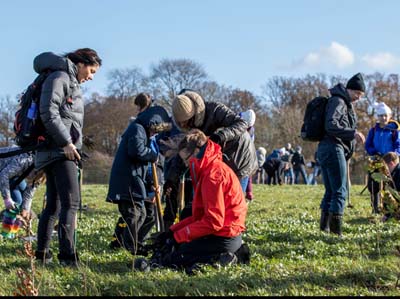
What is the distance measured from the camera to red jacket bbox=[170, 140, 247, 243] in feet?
18.8

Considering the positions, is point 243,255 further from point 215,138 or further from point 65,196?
point 65,196

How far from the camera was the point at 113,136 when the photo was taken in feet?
220

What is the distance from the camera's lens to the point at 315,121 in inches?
333

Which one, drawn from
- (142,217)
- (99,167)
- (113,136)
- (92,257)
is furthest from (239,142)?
(113,136)

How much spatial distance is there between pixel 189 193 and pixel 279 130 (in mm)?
45622

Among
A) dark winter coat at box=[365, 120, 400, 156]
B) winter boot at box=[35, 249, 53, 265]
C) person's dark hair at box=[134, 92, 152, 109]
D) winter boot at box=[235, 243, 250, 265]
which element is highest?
person's dark hair at box=[134, 92, 152, 109]

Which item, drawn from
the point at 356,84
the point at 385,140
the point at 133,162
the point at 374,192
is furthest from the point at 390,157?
the point at 133,162

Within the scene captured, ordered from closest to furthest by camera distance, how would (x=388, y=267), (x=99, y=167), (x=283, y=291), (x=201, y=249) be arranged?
(x=283, y=291) → (x=388, y=267) → (x=201, y=249) → (x=99, y=167)

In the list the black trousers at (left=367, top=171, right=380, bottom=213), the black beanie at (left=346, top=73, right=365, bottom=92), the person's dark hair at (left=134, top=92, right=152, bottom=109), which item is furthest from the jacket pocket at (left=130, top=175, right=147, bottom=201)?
the black trousers at (left=367, top=171, right=380, bottom=213)

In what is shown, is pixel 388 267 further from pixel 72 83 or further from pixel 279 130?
pixel 279 130

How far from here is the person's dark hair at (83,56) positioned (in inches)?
256

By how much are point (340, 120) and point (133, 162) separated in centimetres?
278

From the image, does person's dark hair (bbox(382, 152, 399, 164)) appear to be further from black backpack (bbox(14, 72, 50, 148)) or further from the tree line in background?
the tree line in background

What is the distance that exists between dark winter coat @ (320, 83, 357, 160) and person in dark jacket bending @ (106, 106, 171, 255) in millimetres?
2151
